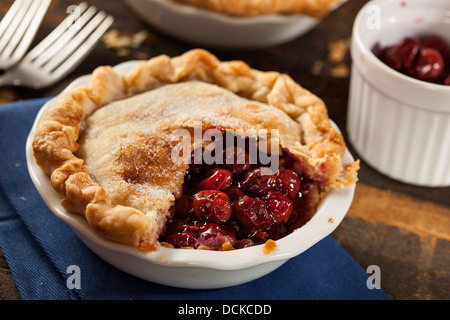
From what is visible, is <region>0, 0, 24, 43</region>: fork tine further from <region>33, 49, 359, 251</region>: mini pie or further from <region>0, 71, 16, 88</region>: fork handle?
<region>33, 49, 359, 251</region>: mini pie

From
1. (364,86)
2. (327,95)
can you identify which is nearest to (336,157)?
(364,86)

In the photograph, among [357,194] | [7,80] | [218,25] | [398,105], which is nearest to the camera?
[398,105]

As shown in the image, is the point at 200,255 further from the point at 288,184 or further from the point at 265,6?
the point at 265,6

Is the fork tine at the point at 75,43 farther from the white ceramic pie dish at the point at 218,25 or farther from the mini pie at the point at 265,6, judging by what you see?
the mini pie at the point at 265,6

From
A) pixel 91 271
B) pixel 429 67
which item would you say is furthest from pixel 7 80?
pixel 429 67

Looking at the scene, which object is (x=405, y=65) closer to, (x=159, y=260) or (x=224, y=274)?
(x=224, y=274)
